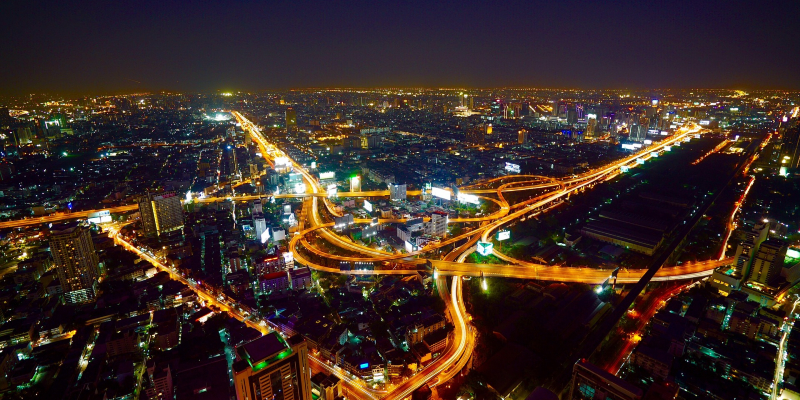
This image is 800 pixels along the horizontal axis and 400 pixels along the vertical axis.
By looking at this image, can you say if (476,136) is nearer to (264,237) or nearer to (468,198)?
(468,198)

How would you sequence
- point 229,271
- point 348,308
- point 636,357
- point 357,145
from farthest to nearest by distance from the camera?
point 357,145, point 229,271, point 348,308, point 636,357

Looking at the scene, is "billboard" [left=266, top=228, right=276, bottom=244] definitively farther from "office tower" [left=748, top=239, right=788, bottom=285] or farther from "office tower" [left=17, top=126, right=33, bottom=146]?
"office tower" [left=17, top=126, right=33, bottom=146]

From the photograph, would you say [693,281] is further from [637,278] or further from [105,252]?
[105,252]

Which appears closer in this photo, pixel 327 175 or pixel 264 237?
pixel 264 237

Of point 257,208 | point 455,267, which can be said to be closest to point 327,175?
point 257,208

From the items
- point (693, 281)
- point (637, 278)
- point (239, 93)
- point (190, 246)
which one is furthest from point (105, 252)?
point (239, 93)

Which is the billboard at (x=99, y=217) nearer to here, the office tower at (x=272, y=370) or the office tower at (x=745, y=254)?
the office tower at (x=272, y=370)
